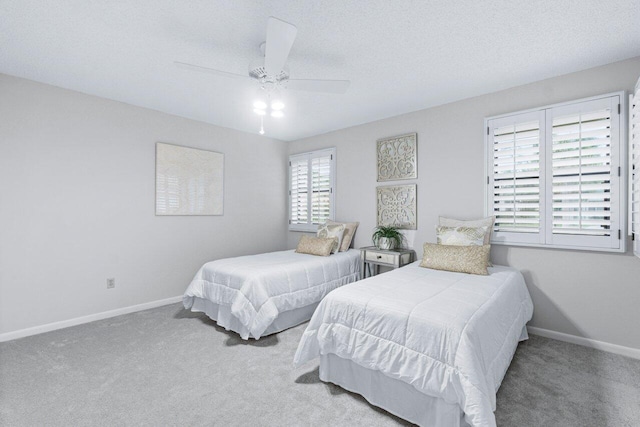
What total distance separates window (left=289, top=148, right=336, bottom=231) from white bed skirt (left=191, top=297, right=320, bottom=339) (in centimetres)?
182

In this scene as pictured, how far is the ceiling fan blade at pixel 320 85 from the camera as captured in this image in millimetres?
2391

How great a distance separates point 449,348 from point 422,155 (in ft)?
8.82

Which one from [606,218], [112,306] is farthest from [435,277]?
[112,306]

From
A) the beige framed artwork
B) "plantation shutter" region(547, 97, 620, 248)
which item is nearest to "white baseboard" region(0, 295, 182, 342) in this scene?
the beige framed artwork

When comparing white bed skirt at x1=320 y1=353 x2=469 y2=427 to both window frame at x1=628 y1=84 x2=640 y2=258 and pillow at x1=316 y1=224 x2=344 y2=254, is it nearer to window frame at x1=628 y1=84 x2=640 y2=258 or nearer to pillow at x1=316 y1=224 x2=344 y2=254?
pillow at x1=316 y1=224 x2=344 y2=254

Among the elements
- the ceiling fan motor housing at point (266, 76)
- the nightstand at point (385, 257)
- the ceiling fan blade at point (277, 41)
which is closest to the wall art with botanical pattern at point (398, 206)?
the nightstand at point (385, 257)

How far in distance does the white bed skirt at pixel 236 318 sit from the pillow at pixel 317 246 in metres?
0.67

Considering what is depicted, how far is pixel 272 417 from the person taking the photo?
1799 millimetres

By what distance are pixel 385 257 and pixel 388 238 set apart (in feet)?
0.93

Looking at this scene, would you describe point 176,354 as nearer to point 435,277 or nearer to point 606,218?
point 435,277

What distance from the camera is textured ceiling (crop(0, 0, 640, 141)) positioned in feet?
6.36

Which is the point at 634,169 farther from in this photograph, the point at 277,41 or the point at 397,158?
the point at 277,41

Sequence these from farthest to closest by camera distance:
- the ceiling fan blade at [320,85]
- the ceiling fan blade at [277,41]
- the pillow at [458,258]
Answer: the pillow at [458,258] < the ceiling fan blade at [320,85] < the ceiling fan blade at [277,41]

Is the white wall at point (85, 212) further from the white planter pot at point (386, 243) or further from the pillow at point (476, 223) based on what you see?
the pillow at point (476, 223)
